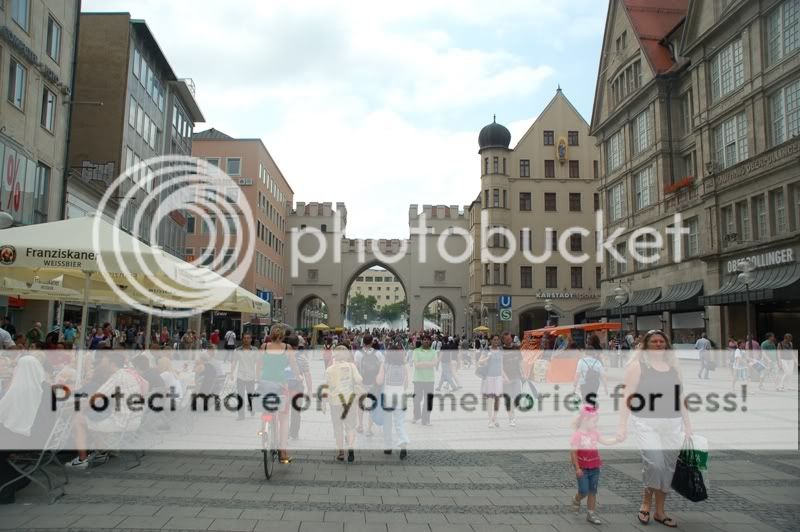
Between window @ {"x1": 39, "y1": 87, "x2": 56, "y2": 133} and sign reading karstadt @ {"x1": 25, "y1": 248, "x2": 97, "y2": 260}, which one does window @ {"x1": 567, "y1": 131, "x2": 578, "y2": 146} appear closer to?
window @ {"x1": 39, "y1": 87, "x2": 56, "y2": 133}

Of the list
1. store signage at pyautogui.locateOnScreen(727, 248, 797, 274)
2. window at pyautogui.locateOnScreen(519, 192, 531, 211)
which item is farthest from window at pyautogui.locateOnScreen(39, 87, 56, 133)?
window at pyautogui.locateOnScreen(519, 192, 531, 211)

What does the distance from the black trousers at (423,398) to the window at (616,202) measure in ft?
103

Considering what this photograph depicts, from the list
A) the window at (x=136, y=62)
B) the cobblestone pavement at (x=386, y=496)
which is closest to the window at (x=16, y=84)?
the window at (x=136, y=62)

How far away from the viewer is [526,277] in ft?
179

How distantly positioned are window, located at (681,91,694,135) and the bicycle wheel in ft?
105

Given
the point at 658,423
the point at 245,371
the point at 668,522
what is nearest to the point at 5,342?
the point at 245,371

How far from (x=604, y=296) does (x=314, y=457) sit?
1457 inches

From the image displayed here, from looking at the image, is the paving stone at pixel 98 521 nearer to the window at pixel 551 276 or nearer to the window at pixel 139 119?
the window at pixel 139 119

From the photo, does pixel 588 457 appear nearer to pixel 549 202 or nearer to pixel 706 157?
pixel 706 157

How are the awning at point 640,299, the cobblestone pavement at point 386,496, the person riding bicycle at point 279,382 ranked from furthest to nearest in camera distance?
the awning at point 640,299, the person riding bicycle at point 279,382, the cobblestone pavement at point 386,496

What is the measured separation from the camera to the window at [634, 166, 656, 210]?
36.2m

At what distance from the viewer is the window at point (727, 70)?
1100 inches

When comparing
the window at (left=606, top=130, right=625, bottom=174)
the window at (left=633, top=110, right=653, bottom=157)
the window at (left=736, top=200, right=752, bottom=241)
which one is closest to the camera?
the window at (left=736, top=200, right=752, bottom=241)

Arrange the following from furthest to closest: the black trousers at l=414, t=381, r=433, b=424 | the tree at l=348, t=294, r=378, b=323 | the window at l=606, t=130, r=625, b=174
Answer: the tree at l=348, t=294, r=378, b=323, the window at l=606, t=130, r=625, b=174, the black trousers at l=414, t=381, r=433, b=424
